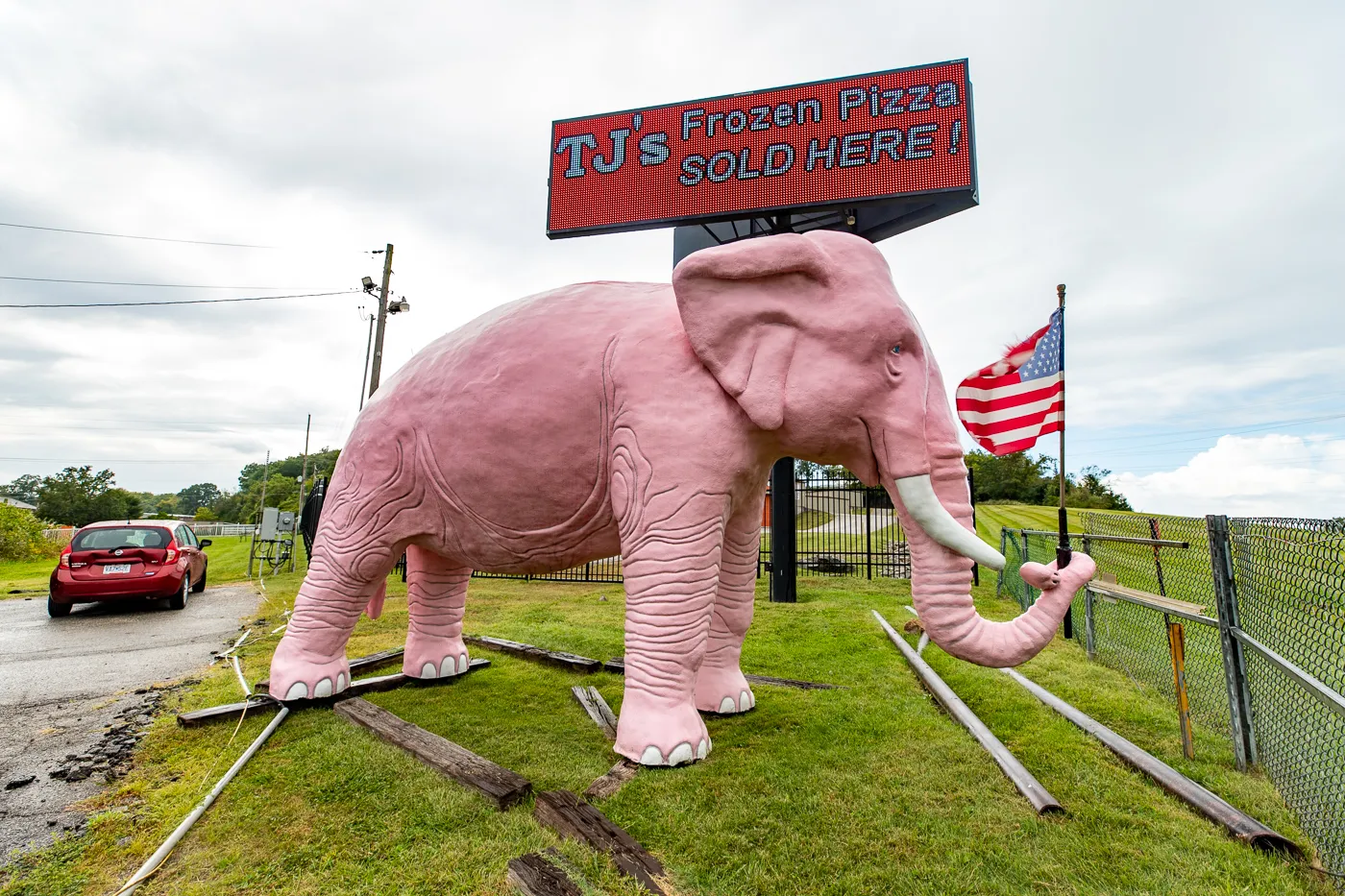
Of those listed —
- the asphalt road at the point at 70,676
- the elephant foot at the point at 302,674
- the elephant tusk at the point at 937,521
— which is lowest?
the asphalt road at the point at 70,676

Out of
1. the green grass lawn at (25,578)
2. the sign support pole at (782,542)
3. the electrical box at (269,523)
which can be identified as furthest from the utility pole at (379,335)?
the sign support pole at (782,542)

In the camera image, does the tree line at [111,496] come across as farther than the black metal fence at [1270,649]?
Yes

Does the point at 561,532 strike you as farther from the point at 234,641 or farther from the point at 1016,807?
the point at 234,641

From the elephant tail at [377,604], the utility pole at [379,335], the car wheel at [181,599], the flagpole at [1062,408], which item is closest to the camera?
the flagpole at [1062,408]

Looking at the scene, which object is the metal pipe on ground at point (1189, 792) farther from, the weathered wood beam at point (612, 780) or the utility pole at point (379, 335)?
the utility pole at point (379, 335)

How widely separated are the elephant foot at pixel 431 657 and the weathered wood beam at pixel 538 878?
8.86 ft

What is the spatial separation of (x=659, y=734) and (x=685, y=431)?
4.47 ft

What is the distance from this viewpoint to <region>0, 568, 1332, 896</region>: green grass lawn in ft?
6.98

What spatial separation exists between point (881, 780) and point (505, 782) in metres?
1.61

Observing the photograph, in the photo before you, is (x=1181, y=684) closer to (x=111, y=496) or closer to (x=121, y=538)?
(x=121, y=538)

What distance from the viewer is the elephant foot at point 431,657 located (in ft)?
15.0

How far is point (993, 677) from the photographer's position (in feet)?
15.4

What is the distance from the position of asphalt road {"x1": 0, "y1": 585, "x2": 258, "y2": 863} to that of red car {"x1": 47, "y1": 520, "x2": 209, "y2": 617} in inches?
10.3

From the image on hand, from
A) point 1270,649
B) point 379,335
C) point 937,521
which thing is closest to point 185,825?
point 937,521
